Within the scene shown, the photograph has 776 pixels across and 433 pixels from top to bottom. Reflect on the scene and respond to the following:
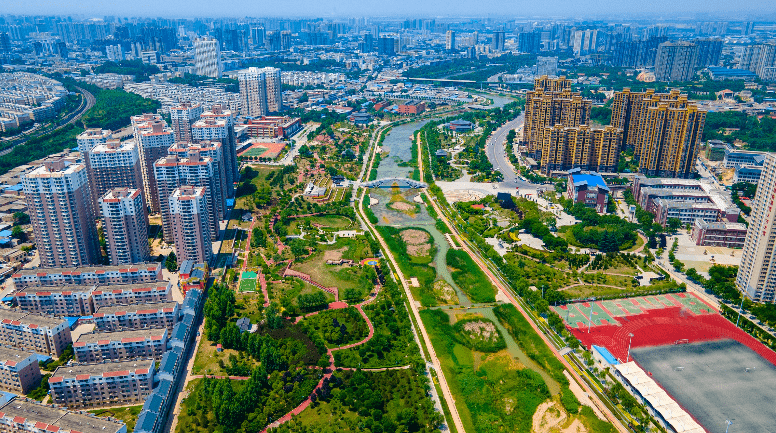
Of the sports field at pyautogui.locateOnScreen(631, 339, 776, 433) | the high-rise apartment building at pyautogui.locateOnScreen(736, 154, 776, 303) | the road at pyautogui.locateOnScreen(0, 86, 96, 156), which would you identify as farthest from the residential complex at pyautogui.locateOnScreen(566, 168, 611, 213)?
the road at pyautogui.locateOnScreen(0, 86, 96, 156)

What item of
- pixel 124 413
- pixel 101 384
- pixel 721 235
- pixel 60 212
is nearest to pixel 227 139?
pixel 60 212

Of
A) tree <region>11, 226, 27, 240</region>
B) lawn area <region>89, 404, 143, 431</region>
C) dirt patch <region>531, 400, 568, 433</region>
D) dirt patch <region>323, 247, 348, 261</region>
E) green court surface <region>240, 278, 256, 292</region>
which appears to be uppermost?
tree <region>11, 226, 27, 240</region>

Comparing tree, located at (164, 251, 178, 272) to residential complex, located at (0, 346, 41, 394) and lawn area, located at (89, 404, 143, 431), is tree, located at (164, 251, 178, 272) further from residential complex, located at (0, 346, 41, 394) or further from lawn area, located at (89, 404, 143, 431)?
lawn area, located at (89, 404, 143, 431)

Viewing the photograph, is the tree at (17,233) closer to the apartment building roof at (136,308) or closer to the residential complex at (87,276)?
the residential complex at (87,276)

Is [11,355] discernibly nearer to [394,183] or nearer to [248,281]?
[248,281]

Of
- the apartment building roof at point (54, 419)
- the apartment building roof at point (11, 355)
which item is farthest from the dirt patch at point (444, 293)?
the apartment building roof at point (11, 355)

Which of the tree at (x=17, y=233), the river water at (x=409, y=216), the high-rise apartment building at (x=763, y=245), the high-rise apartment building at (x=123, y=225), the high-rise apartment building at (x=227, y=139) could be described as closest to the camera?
the river water at (x=409, y=216)

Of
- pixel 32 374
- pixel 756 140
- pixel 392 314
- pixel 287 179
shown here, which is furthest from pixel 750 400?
pixel 756 140
